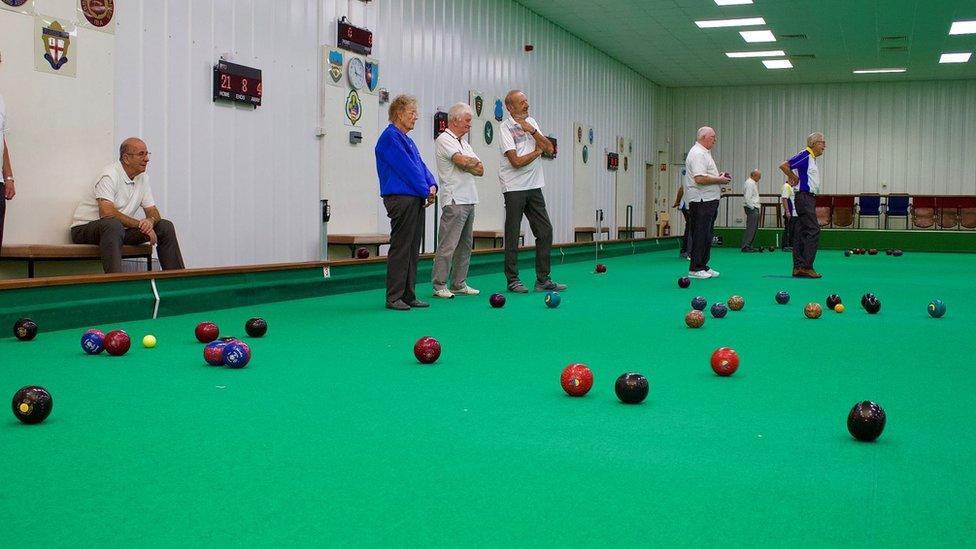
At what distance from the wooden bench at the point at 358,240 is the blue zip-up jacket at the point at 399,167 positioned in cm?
347

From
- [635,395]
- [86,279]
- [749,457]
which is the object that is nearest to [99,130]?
[86,279]

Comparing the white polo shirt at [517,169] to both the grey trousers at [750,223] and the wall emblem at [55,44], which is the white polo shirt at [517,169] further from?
the grey trousers at [750,223]

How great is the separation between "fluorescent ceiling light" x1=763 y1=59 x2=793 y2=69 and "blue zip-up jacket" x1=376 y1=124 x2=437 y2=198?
1472 centimetres

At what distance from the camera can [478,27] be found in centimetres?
1274

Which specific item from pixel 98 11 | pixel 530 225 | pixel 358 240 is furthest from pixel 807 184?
pixel 98 11

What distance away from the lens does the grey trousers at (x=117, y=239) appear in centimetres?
630

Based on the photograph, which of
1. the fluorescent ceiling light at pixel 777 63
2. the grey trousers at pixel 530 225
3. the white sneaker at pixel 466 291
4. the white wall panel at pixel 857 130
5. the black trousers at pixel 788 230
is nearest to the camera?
the white sneaker at pixel 466 291

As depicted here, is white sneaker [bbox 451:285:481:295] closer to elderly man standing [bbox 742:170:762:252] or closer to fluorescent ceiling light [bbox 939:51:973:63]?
elderly man standing [bbox 742:170:762:252]

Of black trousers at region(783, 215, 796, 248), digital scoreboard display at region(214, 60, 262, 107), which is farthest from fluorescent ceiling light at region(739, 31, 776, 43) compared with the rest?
digital scoreboard display at region(214, 60, 262, 107)

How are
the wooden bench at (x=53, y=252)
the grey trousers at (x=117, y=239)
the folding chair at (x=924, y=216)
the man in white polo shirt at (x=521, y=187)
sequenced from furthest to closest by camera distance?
the folding chair at (x=924, y=216), the man in white polo shirt at (x=521, y=187), the grey trousers at (x=117, y=239), the wooden bench at (x=53, y=252)

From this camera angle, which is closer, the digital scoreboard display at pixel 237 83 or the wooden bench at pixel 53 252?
the wooden bench at pixel 53 252

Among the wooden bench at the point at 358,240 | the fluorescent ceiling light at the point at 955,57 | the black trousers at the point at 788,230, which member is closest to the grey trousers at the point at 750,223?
the black trousers at the point at 788,230

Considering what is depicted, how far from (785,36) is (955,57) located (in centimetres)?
440

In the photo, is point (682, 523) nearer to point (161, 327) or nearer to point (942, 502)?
point (942, 502)
